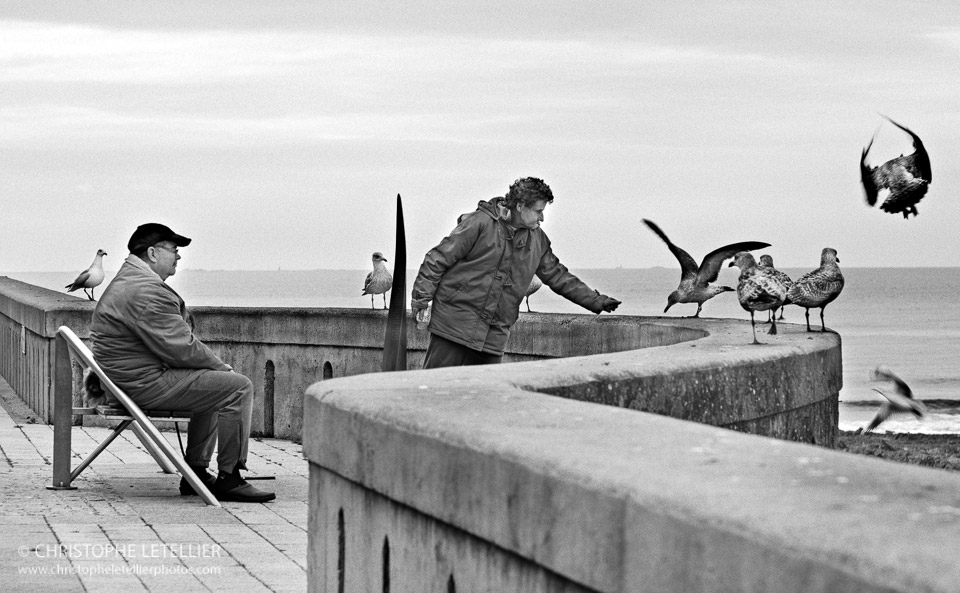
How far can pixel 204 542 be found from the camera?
6.64m

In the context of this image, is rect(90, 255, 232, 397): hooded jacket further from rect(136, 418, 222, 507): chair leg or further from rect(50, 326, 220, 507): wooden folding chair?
rect(136, 418, 222, 507): chair leg

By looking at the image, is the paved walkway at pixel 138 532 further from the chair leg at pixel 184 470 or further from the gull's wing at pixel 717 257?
the gull's wing at pixel 717 257

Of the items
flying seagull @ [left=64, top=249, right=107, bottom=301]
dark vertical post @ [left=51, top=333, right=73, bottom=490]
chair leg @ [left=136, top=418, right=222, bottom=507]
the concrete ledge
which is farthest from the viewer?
flying seagull @ [left=64, top=249, right=107, bottom=301]

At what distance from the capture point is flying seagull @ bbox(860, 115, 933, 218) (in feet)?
23.8

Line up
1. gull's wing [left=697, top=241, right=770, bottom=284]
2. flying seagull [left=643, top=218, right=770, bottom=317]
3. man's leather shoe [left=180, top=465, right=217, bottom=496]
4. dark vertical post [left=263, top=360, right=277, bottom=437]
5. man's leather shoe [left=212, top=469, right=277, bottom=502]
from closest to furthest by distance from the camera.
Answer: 1. man's leather shoe [left=212, top=469, right=277, bottom=502]
2. man's leather shoe [left=180, top=465, right=217, bottom=496]
3. gull's wing [left=697, top=241, right=770, bottom=284]
4. flying seagull [left=643, top=218, right=770, bottom=317]
5. dark vertical post [left=263, top=360, right=277, bottom=437]

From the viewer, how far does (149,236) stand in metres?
8.20

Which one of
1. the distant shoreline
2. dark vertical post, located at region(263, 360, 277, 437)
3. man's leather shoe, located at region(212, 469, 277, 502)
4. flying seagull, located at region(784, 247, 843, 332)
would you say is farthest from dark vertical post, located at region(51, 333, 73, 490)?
the distant shoreline

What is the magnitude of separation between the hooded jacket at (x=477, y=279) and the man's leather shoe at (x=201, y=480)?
5.26 ft

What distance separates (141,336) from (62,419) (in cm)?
93

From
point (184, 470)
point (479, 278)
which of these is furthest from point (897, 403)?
point (184, 470)

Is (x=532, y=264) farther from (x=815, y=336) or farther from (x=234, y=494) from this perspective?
(x=234, y=494)

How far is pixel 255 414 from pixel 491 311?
Result: 5.01 meters

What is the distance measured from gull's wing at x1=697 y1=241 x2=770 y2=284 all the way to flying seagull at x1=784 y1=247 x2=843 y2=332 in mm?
850

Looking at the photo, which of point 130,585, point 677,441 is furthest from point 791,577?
point 130,585
